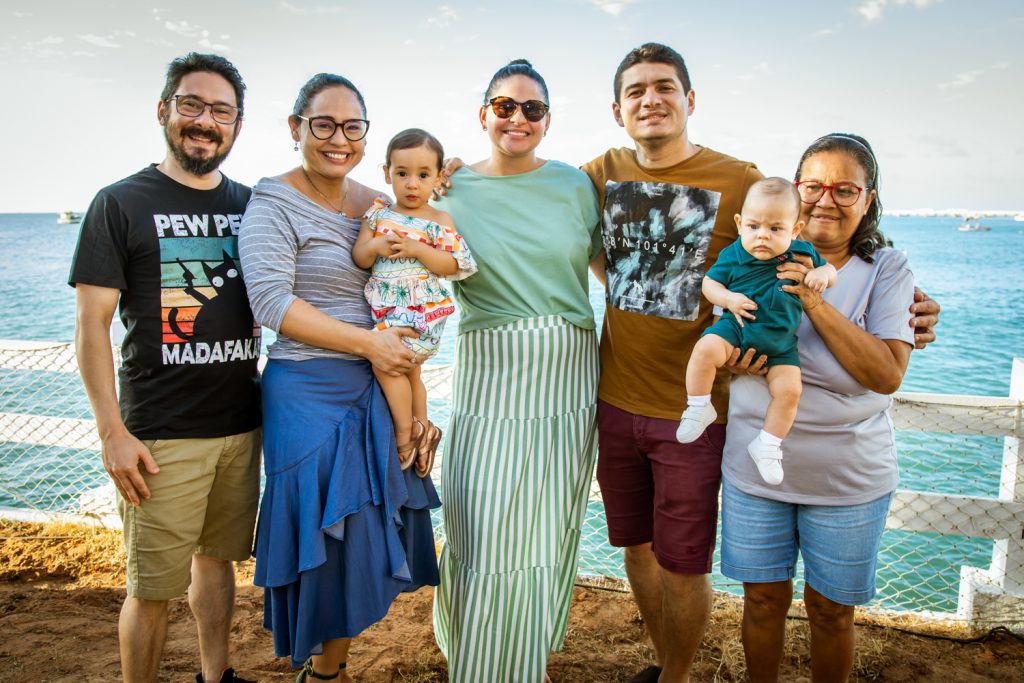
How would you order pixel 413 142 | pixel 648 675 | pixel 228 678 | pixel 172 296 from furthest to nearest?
1. pixel 648 675
2. pixel 228 678
3. pixel 413 142
4. pixel 172 296

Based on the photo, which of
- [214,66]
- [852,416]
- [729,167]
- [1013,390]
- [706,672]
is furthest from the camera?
[1013,390]

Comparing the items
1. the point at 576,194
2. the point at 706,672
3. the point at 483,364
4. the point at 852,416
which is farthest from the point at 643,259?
the point at 706,672

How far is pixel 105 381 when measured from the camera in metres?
2.17

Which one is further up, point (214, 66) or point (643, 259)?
point (214, 66)

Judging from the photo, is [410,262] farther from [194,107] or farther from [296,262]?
[194,107]

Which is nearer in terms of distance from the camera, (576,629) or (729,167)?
(729,167)

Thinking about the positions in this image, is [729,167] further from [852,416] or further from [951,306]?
A: [951,306]

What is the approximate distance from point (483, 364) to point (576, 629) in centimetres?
163

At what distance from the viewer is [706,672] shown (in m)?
2.97

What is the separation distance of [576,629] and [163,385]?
89.6 inches

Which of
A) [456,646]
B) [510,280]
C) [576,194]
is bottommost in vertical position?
[456,646]

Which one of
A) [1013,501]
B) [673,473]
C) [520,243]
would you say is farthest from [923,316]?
[1013,501]

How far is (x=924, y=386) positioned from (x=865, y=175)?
1271 cm

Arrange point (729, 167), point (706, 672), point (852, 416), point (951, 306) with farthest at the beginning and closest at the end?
point (951, 306)
point (706, 672)
point (729, 167)
point (852, 416)
